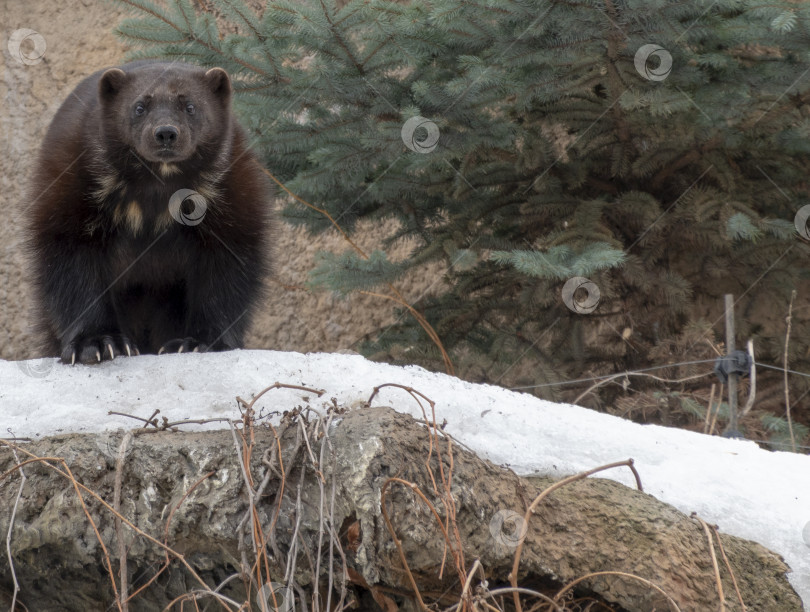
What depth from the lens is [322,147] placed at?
3.69 m

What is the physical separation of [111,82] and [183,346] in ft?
3.16

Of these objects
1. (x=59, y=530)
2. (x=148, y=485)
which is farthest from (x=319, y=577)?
(x=59, y=530)

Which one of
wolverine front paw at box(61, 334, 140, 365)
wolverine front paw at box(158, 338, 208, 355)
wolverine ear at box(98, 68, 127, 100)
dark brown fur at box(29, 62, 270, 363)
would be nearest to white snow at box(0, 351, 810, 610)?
wolverine front paw at box(61, 334, 140, 365)

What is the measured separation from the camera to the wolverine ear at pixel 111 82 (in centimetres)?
306

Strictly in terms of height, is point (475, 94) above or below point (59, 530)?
above

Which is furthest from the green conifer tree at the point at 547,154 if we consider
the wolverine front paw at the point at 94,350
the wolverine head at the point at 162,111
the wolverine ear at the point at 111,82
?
the wolverine front paw at the point at 94,350

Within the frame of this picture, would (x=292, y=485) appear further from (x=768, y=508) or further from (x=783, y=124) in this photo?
(x=783, y=124)

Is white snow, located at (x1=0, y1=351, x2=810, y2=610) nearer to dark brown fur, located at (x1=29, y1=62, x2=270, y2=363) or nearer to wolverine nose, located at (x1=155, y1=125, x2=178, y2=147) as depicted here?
dark brown fur, located at (x1=29, y1=62, x2=270, y2=363)

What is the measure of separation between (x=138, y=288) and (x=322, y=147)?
957 mm

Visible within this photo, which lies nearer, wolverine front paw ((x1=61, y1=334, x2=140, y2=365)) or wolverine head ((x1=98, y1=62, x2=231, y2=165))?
wolverine front paw ((x1=61, y1=334, x2=140, y2=365))

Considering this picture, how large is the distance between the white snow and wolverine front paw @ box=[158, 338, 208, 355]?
0.61 meters

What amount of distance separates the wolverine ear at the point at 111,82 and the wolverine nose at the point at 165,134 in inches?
11.5

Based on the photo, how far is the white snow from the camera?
2.14 m

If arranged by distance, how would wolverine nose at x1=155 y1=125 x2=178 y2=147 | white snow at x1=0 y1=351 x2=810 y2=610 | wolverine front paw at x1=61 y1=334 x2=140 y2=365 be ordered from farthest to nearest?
wolverine nose at x1=155 y1=125 x2=178 y2=147, wolverine front paw at x1=61 y1=334 x2=140 y2=365, white snow at x1=0 y1=351 x2=810 y2=610
